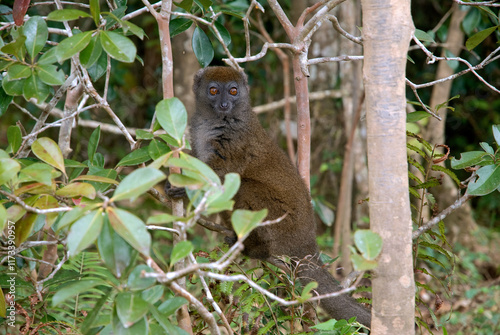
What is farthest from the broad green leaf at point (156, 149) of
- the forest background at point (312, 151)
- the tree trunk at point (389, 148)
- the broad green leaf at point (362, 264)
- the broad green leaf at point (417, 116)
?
the broad green leaf at point (417, 116)

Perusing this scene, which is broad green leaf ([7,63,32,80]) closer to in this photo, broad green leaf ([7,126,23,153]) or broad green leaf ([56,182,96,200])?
broad green leaf ([7,126,23,153])

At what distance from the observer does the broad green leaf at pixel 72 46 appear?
6.57 feet

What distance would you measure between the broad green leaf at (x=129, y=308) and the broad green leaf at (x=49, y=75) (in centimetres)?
104

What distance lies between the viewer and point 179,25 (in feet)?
10.7

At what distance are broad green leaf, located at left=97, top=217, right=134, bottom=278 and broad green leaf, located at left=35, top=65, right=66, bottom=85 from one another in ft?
2.76

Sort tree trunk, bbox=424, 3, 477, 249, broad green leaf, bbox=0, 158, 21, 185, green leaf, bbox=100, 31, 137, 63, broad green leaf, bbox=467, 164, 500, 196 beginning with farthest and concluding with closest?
tree trunk, bbox=424, 3, 477, 249, broad green leaf, bbox=467, 164, 500, 196, green leaf, bbox=100, 31, 137, 63, broad green leaf, bbox=0, 158, 21, 185

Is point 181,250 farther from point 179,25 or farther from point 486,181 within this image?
point 179,25

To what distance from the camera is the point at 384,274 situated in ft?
6.97

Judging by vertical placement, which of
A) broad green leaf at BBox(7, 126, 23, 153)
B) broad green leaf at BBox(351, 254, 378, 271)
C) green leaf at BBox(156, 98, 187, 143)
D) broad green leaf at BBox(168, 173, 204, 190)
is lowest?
broad green leaf at BBox(351, 254, 378, 271)

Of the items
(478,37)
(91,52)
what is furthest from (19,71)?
(478,37)

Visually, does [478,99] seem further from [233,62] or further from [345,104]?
[233,62]

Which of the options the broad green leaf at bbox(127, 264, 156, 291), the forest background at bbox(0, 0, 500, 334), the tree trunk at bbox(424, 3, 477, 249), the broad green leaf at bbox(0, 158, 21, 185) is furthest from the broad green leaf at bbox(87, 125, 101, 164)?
the tree trunk at bbox(424, 3, 477, 249)

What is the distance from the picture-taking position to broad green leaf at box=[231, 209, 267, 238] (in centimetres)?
164

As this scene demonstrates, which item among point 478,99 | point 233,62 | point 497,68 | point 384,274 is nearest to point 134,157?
point 233,62
